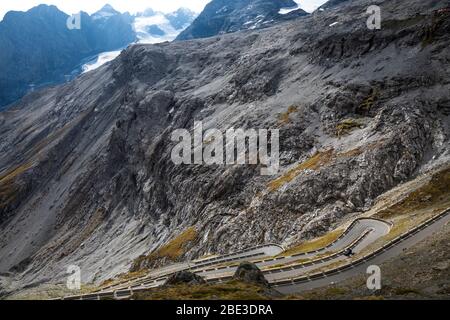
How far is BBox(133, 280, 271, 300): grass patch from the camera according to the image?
98.6 ft

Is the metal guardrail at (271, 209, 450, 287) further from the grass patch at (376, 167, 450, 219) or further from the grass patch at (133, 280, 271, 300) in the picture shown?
the grass patch at (376, 167, 450, 219)

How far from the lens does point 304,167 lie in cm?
8069

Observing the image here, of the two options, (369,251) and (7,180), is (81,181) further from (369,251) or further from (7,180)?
(369,251)

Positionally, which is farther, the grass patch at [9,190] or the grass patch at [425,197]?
the grass patch at [9,190]

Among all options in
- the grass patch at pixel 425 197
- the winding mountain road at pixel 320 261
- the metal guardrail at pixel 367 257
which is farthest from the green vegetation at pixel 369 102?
the metal guardrail at pixel 367 257

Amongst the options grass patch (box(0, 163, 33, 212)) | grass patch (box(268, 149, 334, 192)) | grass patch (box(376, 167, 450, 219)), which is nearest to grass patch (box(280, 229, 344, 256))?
grass patch (box(376, 167, 450, 219))

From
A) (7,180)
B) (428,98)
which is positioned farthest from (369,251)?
(7,180)

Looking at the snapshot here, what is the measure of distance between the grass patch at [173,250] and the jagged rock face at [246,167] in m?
1.40

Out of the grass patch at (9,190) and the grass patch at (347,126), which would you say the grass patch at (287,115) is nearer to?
the grass patch at (347,126)

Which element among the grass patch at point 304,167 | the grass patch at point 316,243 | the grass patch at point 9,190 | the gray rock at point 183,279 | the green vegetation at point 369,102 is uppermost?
the green vegetation at point 369,102

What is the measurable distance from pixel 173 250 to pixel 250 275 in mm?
49492

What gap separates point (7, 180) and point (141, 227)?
345 feet

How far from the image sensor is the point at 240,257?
58000 mm

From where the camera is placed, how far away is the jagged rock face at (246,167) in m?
73.3
